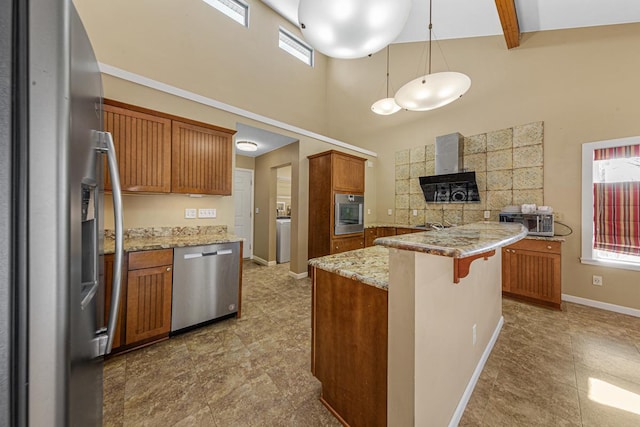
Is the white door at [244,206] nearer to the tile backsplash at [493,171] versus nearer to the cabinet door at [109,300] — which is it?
the cabinet door at [109,300]

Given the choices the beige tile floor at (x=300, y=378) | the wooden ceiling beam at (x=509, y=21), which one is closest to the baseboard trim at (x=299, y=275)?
the beige tile floor at (x=300, y=378)

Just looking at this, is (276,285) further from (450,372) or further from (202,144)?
(450,372)

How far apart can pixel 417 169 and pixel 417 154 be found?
0.30m

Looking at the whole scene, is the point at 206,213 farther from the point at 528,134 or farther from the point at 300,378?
the point at 528,134

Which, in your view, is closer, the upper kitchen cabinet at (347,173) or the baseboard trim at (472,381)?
the baseboard trim at (472,381)

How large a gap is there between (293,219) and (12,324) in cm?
378

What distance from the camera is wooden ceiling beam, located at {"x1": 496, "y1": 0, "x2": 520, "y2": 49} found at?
2781mm

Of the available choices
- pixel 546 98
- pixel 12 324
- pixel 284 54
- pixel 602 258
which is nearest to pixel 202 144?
pixel 12 324

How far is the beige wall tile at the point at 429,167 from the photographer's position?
4.34 meters

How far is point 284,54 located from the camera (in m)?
4.88

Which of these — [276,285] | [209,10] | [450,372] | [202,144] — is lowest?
[276,285]

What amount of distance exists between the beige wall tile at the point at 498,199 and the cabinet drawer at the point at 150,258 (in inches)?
174

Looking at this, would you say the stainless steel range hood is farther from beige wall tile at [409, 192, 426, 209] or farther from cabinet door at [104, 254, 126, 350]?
cabinet door at [104, 254, 126, 350]

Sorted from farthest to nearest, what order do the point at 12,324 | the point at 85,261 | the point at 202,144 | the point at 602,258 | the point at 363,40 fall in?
the point at 602,258, the point at 202,144, the point at 363,40, the point at 85,261, the point at 12,324
